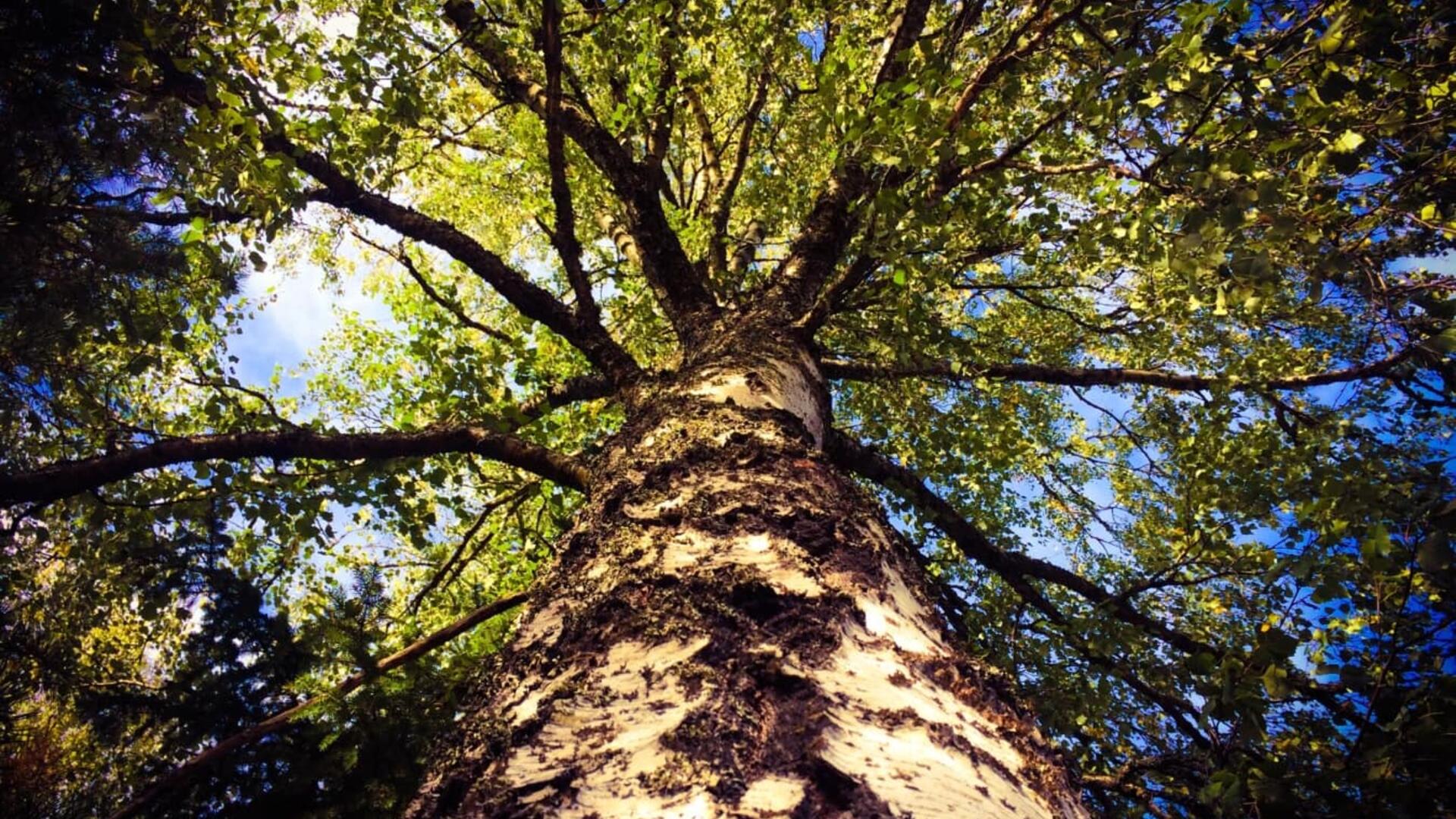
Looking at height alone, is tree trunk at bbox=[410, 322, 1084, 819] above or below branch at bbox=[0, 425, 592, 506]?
below

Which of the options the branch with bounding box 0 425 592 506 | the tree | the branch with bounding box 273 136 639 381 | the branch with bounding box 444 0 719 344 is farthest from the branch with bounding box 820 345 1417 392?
the branch with bounding box 0 425 592 506

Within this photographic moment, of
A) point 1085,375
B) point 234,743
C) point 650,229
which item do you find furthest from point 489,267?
point 1085,375

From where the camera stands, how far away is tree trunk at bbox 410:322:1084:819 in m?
0.81

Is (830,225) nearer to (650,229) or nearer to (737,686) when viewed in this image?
(650,229)

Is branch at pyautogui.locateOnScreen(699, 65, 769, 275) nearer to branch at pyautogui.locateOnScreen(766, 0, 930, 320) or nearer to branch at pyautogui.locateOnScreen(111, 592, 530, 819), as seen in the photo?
branch at pyautogui.locateOnScreen(766, 0, 930, 320)

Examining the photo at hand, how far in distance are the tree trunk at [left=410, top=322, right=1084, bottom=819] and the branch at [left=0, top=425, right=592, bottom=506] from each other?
143cm

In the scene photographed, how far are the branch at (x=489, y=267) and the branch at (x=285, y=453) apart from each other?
0.72 m

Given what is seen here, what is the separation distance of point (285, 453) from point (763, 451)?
276 cm

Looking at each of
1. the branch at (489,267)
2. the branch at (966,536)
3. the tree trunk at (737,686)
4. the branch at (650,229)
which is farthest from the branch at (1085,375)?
the tree trunk at (737,686)

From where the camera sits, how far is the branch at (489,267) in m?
3.91

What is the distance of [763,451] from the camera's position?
1968 mm

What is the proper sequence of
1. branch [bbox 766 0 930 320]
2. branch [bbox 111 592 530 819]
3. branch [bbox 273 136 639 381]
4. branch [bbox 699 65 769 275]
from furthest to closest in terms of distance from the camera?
branch [bbox 699 65 769 275] < branch [bbox 766 0 930 320] < branch [bbox 273 136 639 381] < branch [bbox 111 592 530 819]

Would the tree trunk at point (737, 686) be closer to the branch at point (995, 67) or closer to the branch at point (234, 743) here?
the branch at point (234, 743)

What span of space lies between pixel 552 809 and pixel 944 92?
3.02 meters
